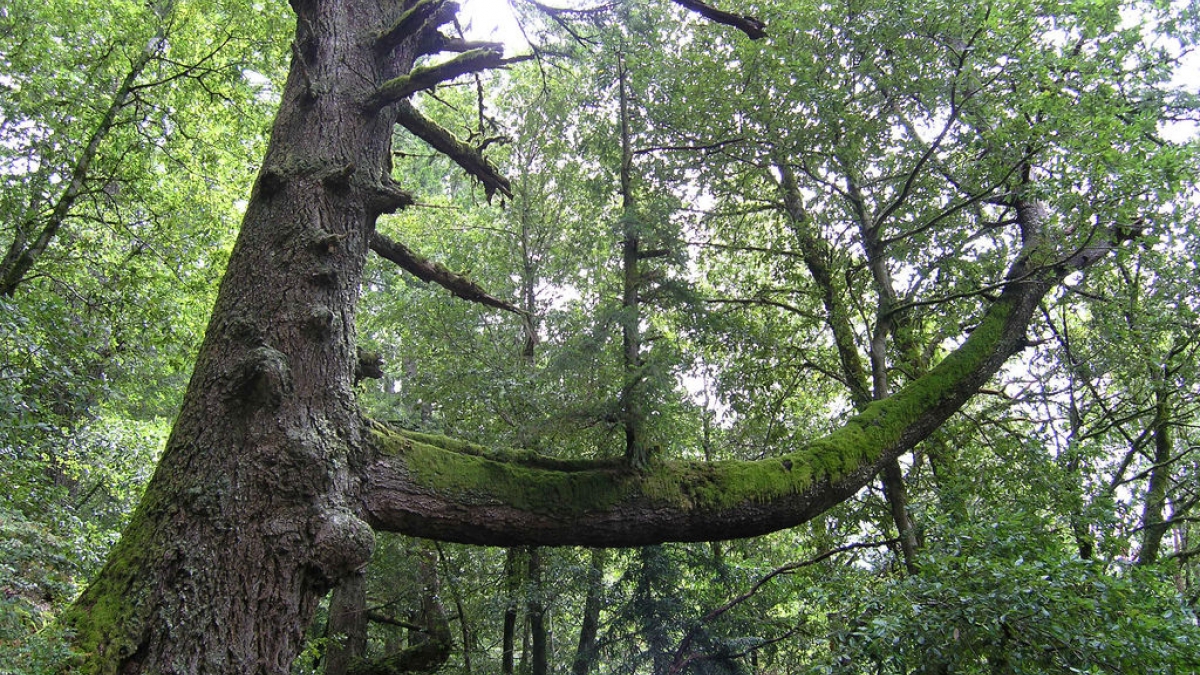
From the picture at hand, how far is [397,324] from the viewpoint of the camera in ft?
29.1

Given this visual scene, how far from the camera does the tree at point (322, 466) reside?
261 cm

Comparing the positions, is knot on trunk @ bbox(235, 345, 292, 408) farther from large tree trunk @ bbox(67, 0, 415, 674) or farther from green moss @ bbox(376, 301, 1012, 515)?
green moss @ bbox(376, 301, 1012, 515)

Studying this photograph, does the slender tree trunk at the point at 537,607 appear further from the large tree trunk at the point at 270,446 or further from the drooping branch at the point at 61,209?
the drooping branch at the point at 61,209

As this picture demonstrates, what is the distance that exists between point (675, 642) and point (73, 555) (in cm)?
534

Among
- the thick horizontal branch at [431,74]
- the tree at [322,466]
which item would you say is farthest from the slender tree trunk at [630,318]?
the thick horizontal branch at [431,74]

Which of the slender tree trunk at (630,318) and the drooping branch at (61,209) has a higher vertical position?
the drooping branch at (61,209)

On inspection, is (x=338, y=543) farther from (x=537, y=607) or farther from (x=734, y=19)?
(x=537, y=607)

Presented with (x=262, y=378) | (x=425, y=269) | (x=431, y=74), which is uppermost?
(x=431, y=74)

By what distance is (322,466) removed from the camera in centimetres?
298

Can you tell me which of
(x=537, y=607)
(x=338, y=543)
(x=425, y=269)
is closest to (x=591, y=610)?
(x=537, y=607)

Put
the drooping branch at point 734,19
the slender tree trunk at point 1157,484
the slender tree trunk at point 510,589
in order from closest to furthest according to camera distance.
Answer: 1. the drooping branch at point 734,19
2. the slender tree trunk at point 510,589
3. the slender tree trunk at point 1157,484

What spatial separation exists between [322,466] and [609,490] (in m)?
1.56

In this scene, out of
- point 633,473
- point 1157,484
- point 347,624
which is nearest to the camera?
point 633,473

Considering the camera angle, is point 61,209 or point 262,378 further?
point 61,209
